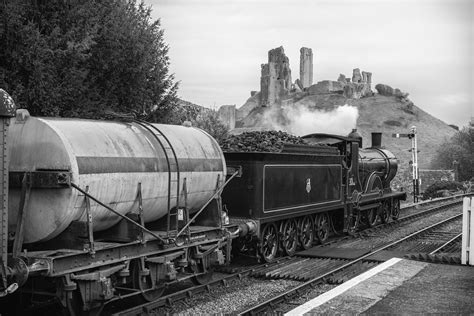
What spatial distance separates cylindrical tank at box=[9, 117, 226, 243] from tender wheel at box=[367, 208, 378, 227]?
11.4 m

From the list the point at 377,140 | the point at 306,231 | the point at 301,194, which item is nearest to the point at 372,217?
the point at 377,140

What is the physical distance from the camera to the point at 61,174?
6547mm

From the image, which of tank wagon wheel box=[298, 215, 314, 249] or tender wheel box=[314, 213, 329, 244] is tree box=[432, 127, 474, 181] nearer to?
tender wheel box=[314, 213, 329, 244]

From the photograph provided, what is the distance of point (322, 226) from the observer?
1556cm

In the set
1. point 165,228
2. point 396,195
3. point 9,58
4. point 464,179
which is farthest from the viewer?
point 464,179

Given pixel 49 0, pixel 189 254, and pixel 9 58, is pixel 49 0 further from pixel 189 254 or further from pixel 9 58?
pixel 189 254

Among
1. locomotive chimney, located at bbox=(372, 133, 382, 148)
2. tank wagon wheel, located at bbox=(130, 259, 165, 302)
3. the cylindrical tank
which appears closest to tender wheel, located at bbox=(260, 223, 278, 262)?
the cylindrical tank

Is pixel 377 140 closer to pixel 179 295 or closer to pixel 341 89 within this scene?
pixel 179 295

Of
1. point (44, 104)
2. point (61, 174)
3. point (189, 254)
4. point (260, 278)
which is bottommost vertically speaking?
point (260, 278)

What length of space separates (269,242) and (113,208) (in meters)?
5.82

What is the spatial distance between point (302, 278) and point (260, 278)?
80 cm

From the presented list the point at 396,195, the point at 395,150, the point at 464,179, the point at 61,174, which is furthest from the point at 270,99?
the point at 61,174

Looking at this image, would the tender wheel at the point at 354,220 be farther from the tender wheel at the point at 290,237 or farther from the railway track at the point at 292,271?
the railway track at the point at 292,271

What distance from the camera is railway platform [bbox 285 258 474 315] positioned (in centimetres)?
773
